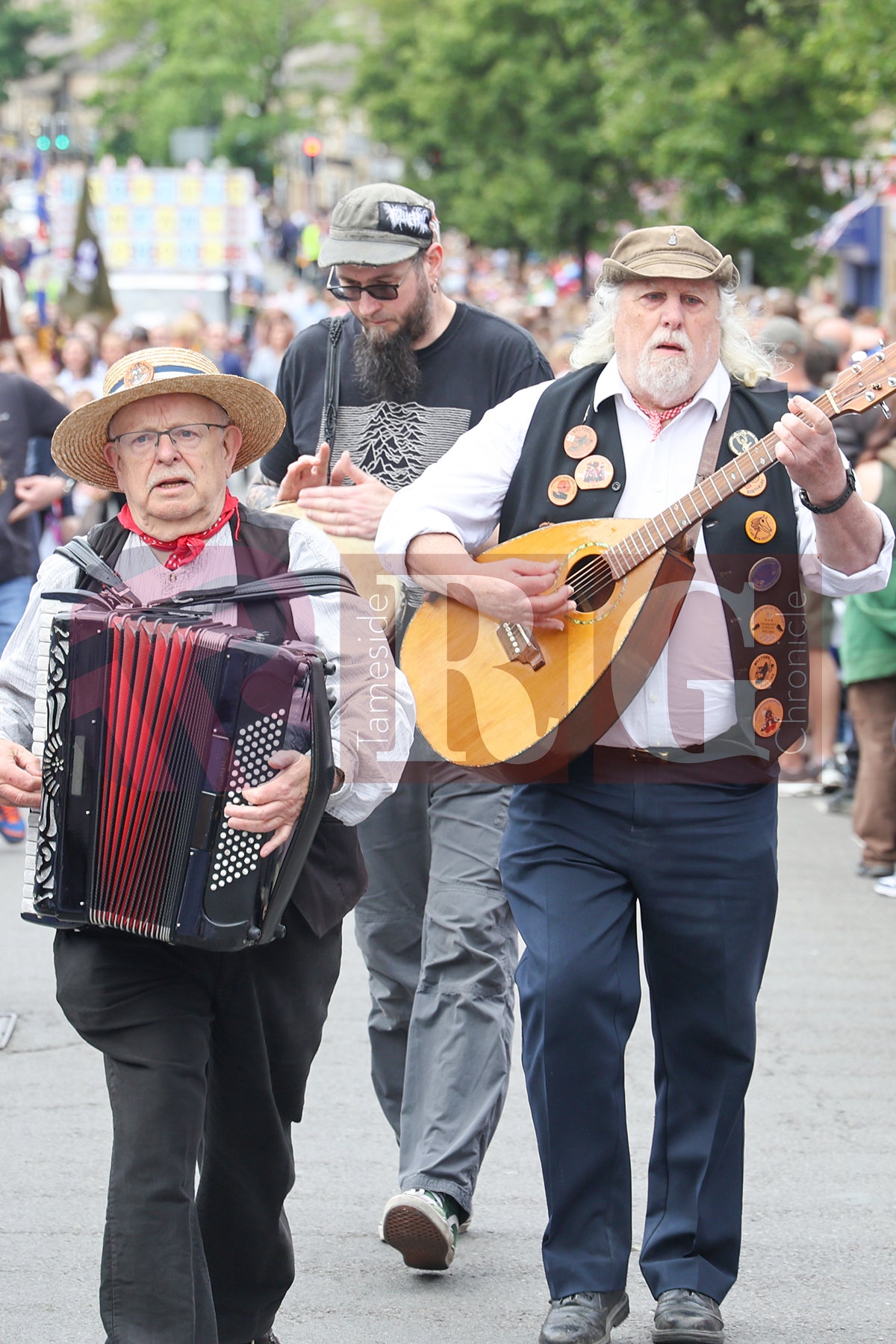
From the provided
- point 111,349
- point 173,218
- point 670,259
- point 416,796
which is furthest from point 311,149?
point 670,259

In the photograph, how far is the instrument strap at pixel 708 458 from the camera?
397cm

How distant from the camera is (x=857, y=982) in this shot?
7.12 m

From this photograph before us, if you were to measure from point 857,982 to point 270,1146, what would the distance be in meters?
3.90

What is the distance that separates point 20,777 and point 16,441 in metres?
5.81

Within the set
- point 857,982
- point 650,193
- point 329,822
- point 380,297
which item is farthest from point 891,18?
point 650,193

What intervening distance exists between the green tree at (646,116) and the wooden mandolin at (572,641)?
13357 millimetres

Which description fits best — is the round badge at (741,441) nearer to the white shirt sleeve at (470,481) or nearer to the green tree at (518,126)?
the white shirt sleeve at (470,481)

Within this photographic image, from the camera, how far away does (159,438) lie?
3.69 m

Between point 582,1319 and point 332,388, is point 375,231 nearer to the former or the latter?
point 332,388

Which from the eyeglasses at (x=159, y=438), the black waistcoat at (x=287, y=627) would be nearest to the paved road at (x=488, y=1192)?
the black waistcoat at (x=287, y=627)

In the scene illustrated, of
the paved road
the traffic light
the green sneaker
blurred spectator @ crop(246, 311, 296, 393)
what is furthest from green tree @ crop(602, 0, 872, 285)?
the traffic light

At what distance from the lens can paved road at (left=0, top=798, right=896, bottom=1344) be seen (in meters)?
4.23

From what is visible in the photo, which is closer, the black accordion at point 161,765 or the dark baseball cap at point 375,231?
the black accordion at point 161,765

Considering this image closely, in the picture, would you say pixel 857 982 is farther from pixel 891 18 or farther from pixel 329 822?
pixel 891 18
